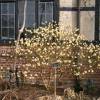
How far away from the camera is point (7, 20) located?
17500 mm

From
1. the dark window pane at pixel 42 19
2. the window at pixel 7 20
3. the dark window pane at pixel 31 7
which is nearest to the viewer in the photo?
the dark window pane at pixel 42 19

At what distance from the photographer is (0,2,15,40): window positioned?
1747 cm

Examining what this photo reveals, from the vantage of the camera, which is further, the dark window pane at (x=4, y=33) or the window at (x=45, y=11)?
the dark window pane at (x=4, y=33)

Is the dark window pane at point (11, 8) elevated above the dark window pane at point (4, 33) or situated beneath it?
elevated above

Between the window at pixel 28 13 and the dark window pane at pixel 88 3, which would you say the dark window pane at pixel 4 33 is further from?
the dark window pane at pixel 88 3

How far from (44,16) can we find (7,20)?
1.30 meters

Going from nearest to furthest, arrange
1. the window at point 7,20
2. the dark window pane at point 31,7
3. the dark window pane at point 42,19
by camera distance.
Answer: the dark window pane at point 42,19 < the dark window pane at point 31,7 < the window at point 7,20

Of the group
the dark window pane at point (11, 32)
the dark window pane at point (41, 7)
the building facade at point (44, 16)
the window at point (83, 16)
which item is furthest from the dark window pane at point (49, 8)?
the dark window pane at point (11, 32)

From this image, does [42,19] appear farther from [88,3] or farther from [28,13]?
[88,3]

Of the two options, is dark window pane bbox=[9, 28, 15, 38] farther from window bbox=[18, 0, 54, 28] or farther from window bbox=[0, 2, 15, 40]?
window bbox=[18, 0, 54, 28]

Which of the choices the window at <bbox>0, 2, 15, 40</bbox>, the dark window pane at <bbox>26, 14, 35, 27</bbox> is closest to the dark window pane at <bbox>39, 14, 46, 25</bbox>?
the dark window pane at <bbox>26, 14, 35, 27</bbox>

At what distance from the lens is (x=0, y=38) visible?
17.4m

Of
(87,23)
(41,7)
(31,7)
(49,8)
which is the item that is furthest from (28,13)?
(87,23)

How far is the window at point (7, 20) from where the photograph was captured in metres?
17.5
